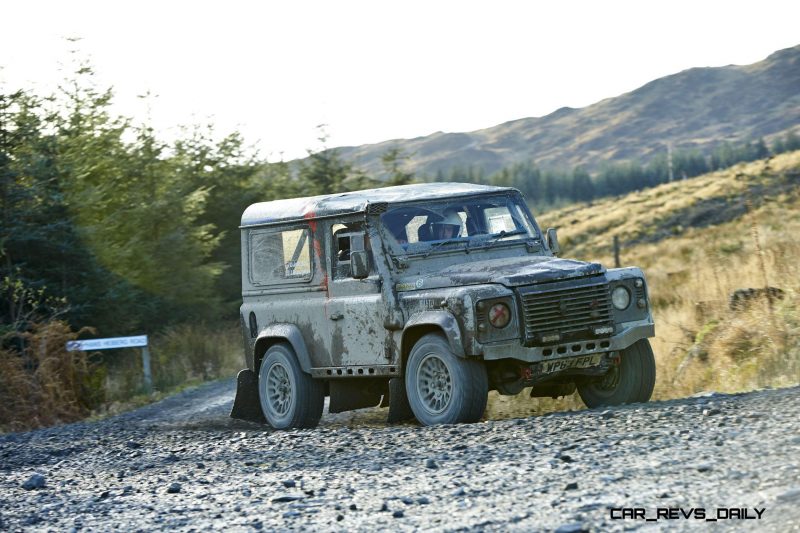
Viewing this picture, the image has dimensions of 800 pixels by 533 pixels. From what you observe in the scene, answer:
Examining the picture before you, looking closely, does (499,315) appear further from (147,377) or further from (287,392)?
(147,377)

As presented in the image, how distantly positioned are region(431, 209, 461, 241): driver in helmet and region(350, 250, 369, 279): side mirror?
718 mm

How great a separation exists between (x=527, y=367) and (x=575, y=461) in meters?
2.62

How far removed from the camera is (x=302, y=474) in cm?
810

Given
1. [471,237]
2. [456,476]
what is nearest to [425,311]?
[471,237]

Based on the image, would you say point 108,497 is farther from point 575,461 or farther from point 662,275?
point 662,275

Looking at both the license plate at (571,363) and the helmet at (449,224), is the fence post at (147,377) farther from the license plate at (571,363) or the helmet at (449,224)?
the license plate at (571,363)

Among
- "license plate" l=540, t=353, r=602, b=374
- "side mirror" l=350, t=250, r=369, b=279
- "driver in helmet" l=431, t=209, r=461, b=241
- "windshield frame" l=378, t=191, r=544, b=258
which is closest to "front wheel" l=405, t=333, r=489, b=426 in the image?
"license plate" l=540, t=353, r=602, b=374

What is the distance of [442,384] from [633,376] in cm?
170

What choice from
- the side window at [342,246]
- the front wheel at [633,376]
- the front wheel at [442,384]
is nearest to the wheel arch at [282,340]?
the side window at [342,246]

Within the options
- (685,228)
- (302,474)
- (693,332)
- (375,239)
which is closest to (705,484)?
(302,474)

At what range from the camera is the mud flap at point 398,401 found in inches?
418

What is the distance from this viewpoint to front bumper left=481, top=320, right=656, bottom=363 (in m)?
9.54

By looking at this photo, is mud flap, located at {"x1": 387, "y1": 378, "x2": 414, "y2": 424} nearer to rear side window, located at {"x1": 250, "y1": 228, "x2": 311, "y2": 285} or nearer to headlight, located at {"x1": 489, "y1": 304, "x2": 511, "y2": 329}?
headlight, located at {"x1": 489, "y1": 304, "x2": 511, "y2": 329}
